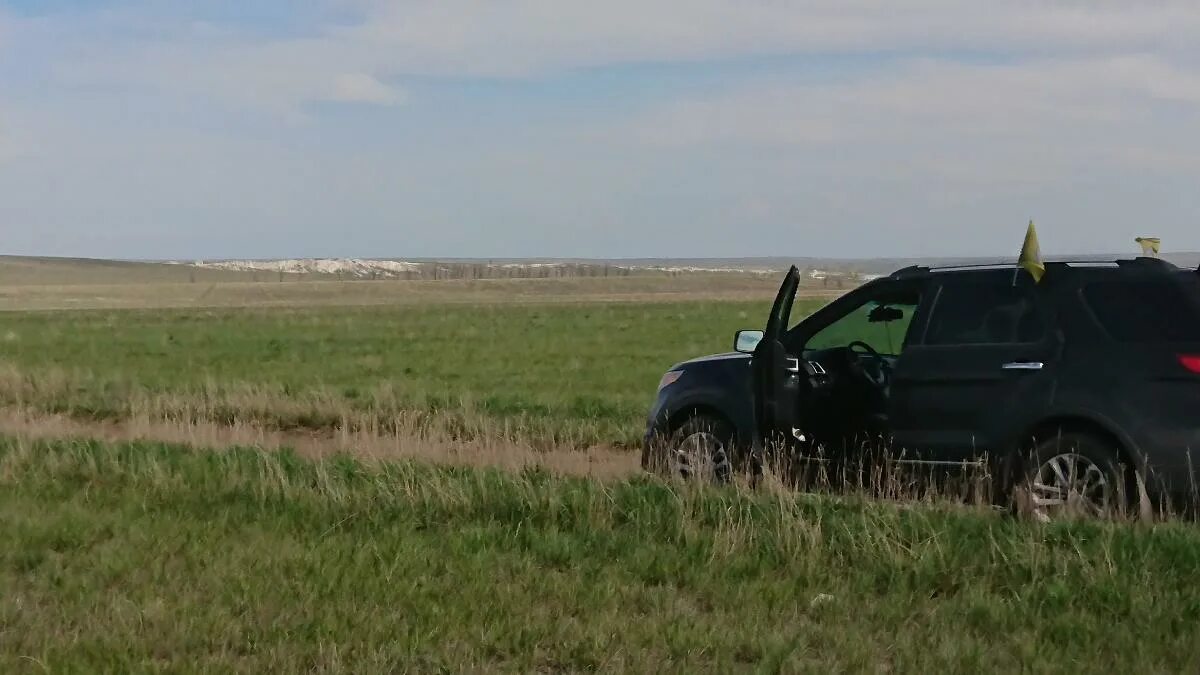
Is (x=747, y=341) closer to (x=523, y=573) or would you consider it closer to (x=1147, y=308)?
(x=1147, y=308)

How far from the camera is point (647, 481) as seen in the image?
9031 mm

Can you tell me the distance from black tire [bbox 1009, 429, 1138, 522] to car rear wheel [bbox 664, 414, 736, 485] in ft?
6.92

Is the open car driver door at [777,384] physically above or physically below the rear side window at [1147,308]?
below

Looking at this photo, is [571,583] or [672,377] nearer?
[571,583]

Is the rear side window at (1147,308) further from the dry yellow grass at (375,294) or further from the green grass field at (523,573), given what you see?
the dry yellow grass at (375,294)

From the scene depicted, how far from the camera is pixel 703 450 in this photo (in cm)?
941

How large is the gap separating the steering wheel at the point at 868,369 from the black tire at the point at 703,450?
0.96 metres

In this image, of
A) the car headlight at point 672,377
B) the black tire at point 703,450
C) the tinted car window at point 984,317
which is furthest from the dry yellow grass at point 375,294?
the tinted car window at point 984,317

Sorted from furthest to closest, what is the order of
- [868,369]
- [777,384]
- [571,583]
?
[868,369], [777,384], [571,583]

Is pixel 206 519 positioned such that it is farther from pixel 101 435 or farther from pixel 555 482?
pixel 101 435

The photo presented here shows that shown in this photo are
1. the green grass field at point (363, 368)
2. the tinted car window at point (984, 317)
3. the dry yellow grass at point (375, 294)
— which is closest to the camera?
the tinted car window at point (984, 317)

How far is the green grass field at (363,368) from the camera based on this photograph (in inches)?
654

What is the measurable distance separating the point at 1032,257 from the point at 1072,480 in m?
1.30

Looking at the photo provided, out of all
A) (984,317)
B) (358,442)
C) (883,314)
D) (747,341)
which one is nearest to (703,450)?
(747,341)
